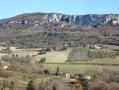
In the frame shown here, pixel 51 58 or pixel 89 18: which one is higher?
pixel 89 18

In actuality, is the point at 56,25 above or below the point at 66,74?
above

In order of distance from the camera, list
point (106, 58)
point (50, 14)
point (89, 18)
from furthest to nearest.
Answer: point (50, 14), point (89, 18), point (106, 58)

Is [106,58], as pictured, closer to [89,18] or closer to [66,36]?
[66,36]

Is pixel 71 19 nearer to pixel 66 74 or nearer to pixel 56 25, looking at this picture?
pixel 56 25

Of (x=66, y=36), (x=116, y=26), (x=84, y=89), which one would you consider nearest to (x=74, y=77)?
(x=84, y=89)

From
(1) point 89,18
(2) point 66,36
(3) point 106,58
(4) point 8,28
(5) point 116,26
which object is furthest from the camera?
(1) point 89,18

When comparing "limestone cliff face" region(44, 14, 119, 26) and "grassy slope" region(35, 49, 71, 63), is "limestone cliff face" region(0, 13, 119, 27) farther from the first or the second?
"grassy slope" region(35, 49, 71, 63)

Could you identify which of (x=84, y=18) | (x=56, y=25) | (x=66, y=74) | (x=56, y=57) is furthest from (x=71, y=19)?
(x=66, y=74)

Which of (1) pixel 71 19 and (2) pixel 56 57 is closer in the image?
(2) pixel 56 57

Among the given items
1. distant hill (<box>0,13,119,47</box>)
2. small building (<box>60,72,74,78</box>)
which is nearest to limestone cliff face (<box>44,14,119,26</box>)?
distant hill (<box>0,13,119,47</box>)

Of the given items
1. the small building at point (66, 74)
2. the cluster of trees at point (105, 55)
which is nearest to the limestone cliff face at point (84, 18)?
the cluster of trees at point (105, 55)

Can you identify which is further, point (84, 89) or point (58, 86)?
point (84, 89)
